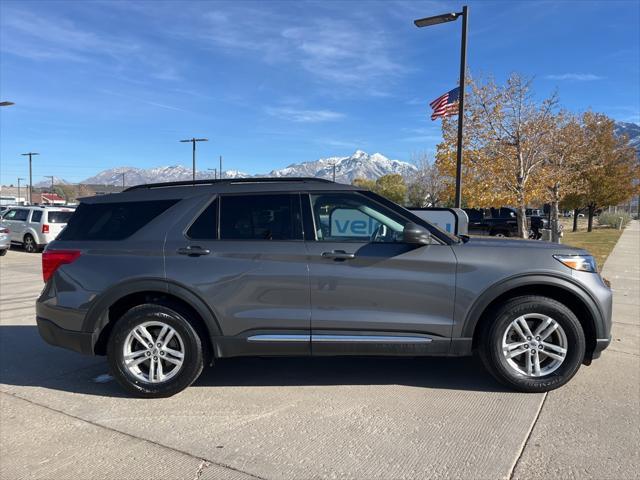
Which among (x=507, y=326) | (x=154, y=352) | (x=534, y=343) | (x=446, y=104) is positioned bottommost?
(x=154, y=352)

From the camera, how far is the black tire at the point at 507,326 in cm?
385

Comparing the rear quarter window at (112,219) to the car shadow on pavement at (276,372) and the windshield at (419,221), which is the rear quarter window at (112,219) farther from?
the windshield at (419,221)

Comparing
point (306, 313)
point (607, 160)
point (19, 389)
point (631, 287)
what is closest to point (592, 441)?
point (306, 313)

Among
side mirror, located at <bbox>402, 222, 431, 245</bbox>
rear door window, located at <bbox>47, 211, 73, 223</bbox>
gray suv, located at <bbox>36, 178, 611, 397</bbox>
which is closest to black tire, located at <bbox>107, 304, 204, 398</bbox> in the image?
gray suv, located at <bbox>36, 178, 611, 397</bbox>

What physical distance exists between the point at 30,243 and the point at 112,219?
1604 centimetres

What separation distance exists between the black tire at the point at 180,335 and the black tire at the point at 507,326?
7.79 ft

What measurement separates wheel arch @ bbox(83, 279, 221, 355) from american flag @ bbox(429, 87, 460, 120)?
418 inches

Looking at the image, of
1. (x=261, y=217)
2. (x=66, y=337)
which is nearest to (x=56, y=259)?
(x=66, y=337)

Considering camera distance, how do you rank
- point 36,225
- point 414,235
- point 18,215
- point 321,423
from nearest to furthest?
point 321,423, point 414,235, point 36,225, point 18,215

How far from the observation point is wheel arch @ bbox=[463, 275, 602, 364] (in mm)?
3814

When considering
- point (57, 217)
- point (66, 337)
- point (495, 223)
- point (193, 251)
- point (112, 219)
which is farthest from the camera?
point (495, 223)

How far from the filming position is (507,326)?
3.86 metres

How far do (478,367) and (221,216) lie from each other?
9.24 feet

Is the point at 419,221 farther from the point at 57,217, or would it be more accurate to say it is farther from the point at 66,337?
the point at 57,217
